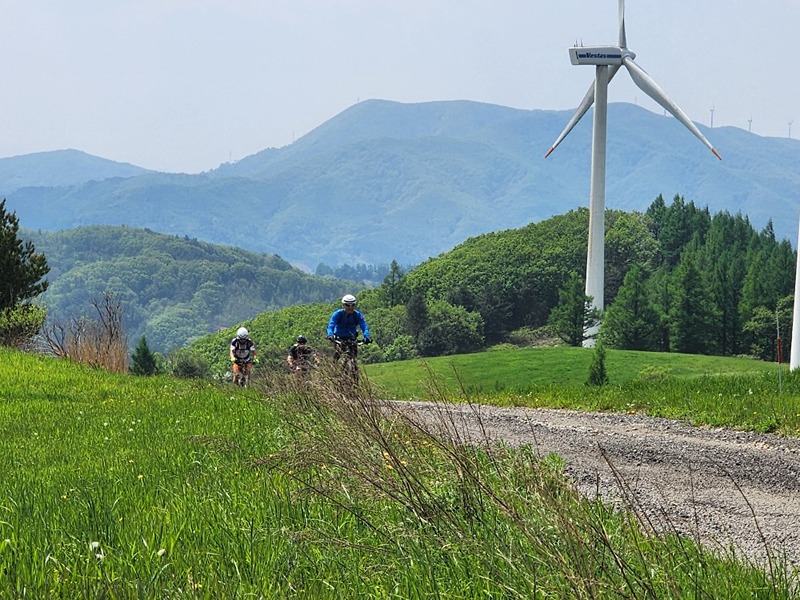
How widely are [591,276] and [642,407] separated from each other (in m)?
47.4

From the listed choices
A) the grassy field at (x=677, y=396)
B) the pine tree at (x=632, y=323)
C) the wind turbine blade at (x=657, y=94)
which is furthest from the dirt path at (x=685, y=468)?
the pine tree at (x=632, y=323)

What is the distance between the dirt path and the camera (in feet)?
24.1

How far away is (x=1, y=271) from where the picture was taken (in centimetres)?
2945

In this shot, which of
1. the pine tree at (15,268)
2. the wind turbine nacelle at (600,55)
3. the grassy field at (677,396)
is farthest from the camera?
the wind turbine nacelle at (600,55)

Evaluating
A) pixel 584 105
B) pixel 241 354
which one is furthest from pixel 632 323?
pixel 241 354

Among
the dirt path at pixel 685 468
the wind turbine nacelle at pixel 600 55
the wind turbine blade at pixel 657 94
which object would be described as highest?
the wind turbine nacelle at pixel 600 55

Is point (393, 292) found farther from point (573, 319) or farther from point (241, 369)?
point (241, 369)

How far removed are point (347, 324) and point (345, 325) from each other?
6cm

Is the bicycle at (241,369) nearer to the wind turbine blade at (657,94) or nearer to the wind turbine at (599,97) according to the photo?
the wind turbine blade at (657,94)

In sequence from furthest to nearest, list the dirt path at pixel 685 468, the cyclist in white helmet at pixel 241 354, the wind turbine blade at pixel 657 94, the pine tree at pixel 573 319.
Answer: the pine tree at pixel 573 319 → the wind turbine blade at pixel 657 94 → the cyclist in white helmet at pixel 241 354 → the dirt path at pixel 685 468

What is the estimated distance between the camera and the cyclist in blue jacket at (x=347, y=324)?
1638 centimetres

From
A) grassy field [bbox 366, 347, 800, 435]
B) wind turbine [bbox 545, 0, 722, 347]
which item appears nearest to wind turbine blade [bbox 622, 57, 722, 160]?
wind turbine [bbox 545, 0, 722, 347]

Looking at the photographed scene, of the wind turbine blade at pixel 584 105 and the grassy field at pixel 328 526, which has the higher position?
the wind turbine blade at pixel 584 105

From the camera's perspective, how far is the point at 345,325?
54.3 ft
